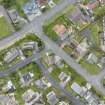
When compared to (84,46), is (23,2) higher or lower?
higher

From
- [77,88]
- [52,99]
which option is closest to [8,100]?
[52,99]

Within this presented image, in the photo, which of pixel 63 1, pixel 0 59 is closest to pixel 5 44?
pixel 0 59

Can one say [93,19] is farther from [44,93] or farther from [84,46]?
[44,93]

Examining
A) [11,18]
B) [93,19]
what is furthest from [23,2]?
[93,19]

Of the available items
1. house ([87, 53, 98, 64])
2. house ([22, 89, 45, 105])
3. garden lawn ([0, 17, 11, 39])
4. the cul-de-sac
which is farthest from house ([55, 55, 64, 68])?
garden lawn ([0, 17, 11, 39])

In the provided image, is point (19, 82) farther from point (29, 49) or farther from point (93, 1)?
point (93, 1)

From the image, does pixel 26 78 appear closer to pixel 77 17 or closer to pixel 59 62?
pixel 59 62

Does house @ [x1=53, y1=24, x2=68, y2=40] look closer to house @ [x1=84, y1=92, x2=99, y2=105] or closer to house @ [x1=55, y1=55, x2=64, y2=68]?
house @ [x1=55, y1=55, x2=64, y2=68]
